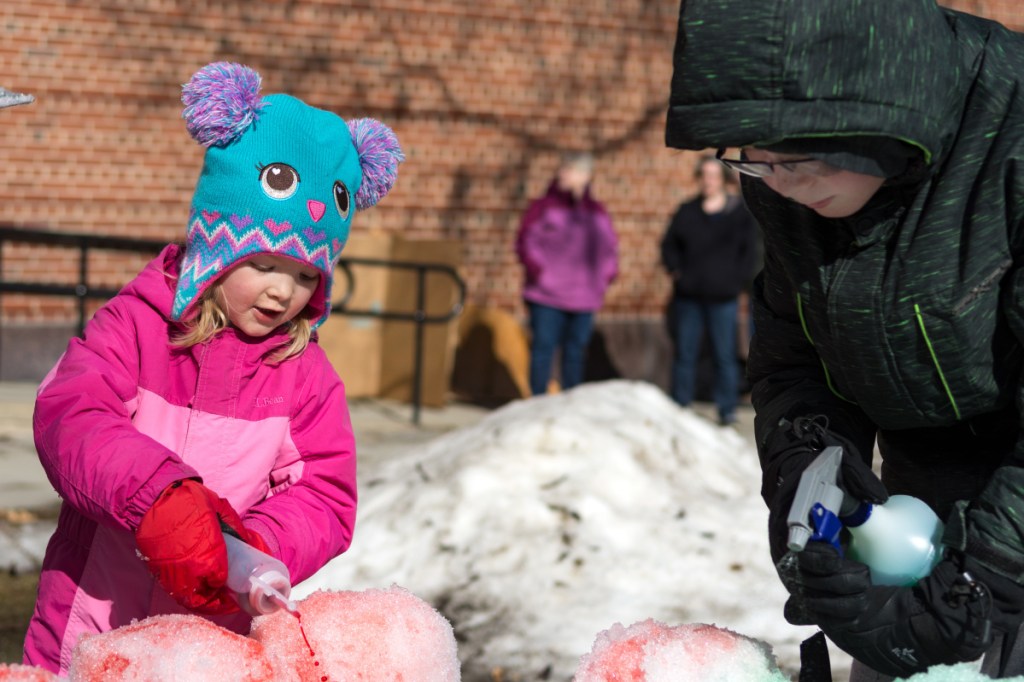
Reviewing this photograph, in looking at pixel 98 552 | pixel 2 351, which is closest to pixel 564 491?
pixel 98 552

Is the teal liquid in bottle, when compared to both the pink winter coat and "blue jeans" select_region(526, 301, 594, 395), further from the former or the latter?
"blue jeans" select_region(526, 301, 594, 395)

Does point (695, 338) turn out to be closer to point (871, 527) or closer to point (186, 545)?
point (871, 527)

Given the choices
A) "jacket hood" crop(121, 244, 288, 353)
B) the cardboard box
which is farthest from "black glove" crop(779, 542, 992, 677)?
the cardboard box

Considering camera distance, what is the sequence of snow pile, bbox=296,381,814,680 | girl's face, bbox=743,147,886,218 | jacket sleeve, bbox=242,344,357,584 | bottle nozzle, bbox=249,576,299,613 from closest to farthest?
girl's face, bbox=743,147,886,218 → bottle nozzle, bbox=249,576,299,613 → jacket sleeve, bbox=242,344,357,584 → snow pile, bbox=296,381,814,680

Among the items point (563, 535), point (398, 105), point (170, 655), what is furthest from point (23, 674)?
point (398, 105)

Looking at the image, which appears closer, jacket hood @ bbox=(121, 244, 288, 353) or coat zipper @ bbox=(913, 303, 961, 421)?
coat zipper @ bbox=(913, 303, 961, 421)

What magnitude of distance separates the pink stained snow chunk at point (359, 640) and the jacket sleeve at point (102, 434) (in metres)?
0.29

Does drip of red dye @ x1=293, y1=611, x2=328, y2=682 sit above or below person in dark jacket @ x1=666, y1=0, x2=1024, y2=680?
below

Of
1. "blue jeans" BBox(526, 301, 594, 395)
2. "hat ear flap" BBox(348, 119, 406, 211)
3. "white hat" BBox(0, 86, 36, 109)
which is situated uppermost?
"white hat" BBox(0, 86, 36, 109)

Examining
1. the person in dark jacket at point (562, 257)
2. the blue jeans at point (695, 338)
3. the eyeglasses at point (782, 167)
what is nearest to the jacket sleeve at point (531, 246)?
the person in dark jacket at point (562, 257)

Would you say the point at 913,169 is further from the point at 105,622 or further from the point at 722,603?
the point at 722,603

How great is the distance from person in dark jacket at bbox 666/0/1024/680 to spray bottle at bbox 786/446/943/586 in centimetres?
2

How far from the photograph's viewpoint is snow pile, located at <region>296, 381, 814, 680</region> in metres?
4.80

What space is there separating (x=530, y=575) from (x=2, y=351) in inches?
234
